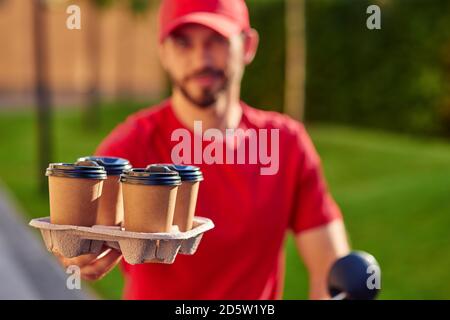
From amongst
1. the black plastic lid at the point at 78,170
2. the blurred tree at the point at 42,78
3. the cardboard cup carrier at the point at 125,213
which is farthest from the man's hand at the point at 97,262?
the blurred tree at the point at 42,78

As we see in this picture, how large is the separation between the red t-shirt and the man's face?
0.16m

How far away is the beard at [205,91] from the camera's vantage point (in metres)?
1.91

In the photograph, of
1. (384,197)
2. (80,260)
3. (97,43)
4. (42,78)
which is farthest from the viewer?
(97,43)

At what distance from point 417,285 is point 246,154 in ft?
17.7

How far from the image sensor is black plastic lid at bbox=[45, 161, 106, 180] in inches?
60.4

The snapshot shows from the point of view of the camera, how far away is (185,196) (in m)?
1.60

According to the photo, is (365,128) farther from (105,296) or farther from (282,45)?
(105,296)

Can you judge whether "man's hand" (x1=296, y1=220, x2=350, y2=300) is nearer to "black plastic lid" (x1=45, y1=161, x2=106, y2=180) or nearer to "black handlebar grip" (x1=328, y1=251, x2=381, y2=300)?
"black handlebar grip" (x1=328, y1=251, x2=381, y2=300)

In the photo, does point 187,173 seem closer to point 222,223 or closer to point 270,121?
point 222,223

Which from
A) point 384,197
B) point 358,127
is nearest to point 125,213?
point 384,197

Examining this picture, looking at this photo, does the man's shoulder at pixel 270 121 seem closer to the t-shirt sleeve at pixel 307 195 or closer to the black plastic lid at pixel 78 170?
the t-shirt sleeve at pixel 307 195

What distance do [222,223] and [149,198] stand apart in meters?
0.56

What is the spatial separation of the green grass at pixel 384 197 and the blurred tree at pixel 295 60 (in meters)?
0.60
